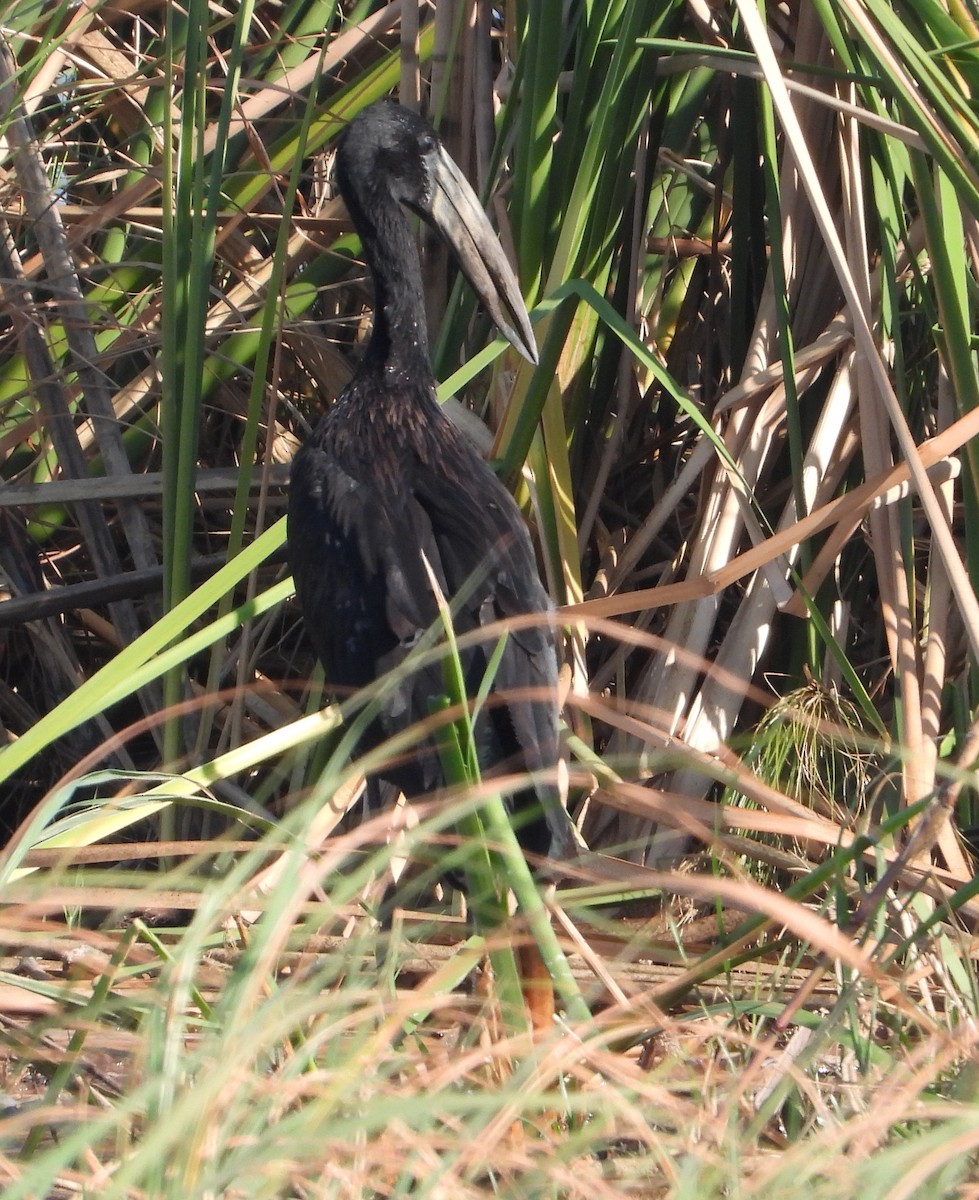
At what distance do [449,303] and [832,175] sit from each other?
34.3 inches

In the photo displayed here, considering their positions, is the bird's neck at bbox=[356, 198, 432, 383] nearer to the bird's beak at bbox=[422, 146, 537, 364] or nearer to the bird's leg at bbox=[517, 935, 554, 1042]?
the bird's beak at bbox=[422, 146, 537, 364]

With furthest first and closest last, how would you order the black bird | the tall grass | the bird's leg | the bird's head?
the bird's head < the black bird < the bird's leg < the tall grass

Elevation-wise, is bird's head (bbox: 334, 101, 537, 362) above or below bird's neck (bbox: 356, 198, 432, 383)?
above

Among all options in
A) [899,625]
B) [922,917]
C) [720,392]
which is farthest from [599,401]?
[922,917]

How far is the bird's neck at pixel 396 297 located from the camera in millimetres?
2875

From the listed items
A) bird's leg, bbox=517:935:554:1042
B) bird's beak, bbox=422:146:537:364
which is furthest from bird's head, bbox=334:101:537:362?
bird's leg, bbox=517:935:554:1042

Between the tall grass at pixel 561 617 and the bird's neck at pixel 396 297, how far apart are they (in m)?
0.10

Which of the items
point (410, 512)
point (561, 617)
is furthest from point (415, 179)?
point (561, 617)

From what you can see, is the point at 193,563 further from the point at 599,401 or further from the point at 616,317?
the point at 616,317

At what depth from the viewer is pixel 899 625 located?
8.01ft

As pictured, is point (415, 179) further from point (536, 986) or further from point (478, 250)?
point (536, 986)

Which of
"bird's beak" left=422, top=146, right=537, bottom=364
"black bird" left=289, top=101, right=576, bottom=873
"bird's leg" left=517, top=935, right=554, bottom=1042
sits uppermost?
"bird's beak" left=422, top=146, right=537, bottom=364

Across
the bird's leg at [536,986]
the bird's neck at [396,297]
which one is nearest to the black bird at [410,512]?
the bird's neck at [396,297]

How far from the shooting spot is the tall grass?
1.17 m
